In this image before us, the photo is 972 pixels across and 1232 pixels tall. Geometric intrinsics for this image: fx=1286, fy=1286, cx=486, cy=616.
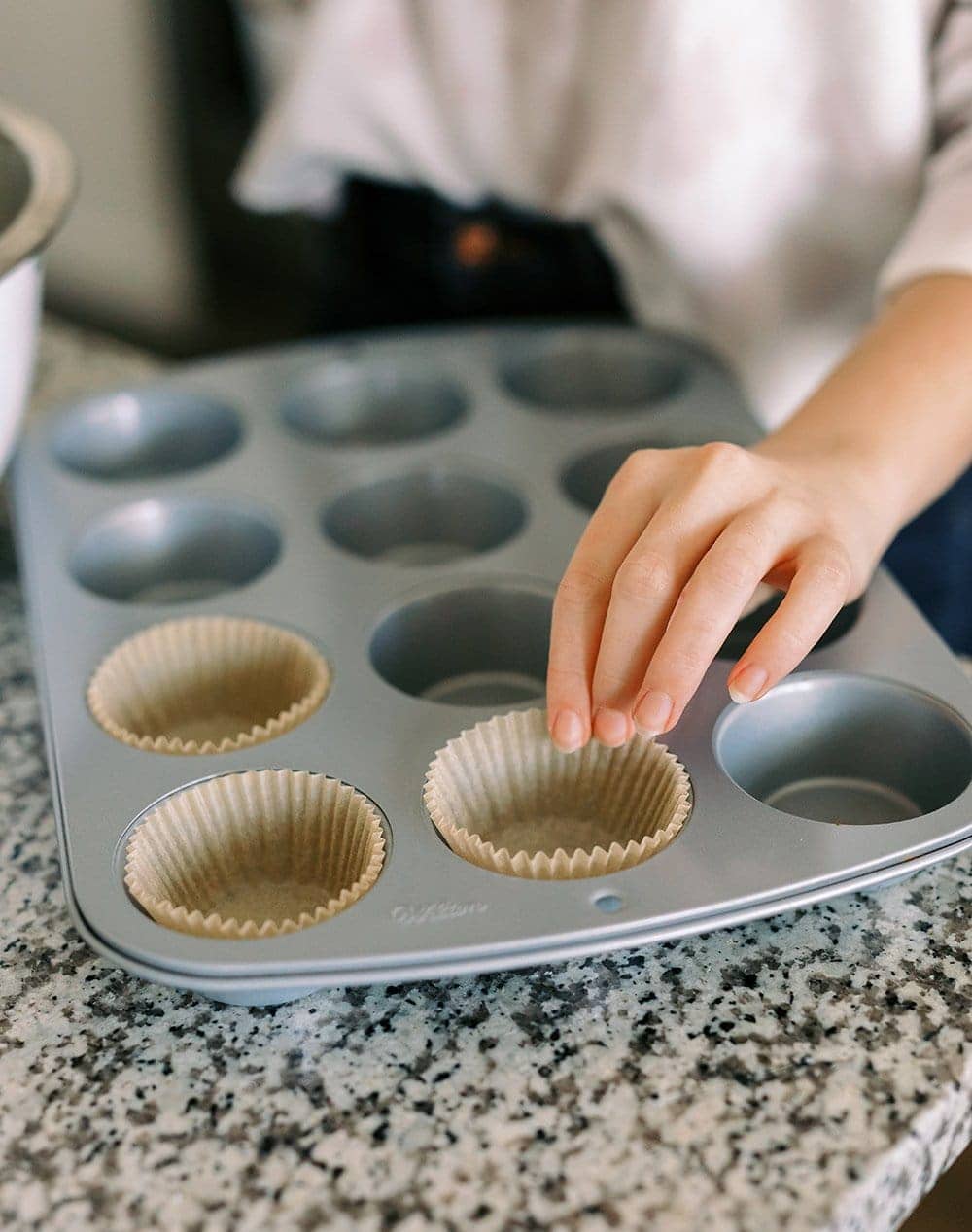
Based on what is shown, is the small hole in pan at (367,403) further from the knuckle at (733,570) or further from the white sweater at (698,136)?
the knuckle at (733,570)

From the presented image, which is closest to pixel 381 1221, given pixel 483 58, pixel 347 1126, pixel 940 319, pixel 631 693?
pixel 347 1126

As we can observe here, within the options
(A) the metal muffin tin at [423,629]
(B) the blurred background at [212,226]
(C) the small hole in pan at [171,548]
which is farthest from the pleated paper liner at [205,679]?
(B) the blurred background at [212,226]

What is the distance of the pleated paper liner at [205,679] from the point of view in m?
0.71

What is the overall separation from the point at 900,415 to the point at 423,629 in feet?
0.99

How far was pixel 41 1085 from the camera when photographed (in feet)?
1.72

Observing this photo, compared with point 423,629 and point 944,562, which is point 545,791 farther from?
point 944,562

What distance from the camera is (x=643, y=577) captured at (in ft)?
1.95

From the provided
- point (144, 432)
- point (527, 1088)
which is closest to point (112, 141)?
point (144, 432)

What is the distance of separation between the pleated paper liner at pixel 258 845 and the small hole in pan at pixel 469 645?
14 centimetres

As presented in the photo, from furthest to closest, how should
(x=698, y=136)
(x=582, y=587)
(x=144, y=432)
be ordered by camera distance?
1. (x=144, y=432)
2. (x=698, y=136)
3. (x=582, y=587)

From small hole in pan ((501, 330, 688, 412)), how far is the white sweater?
0.14 ft

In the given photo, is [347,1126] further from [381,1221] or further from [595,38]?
[595,38]

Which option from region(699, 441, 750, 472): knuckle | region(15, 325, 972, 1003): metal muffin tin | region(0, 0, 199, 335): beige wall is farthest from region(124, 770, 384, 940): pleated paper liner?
region(0, 0, 199, 335): beige wall

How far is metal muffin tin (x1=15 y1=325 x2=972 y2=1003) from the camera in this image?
53 cm
